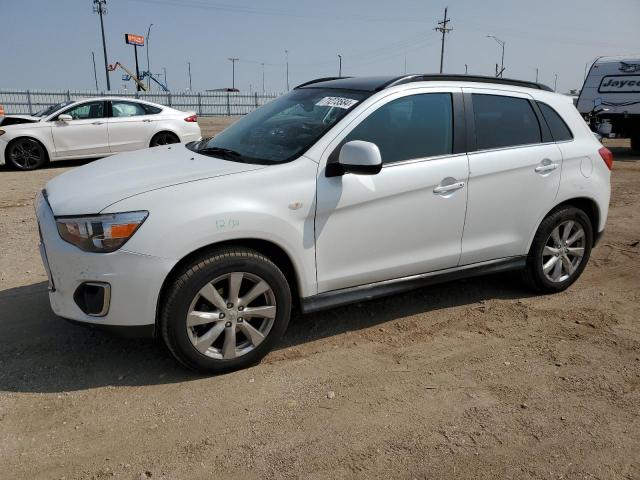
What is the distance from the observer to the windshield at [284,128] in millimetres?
3492

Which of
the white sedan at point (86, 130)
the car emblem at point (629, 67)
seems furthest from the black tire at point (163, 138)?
the car emblem at point (629, 67)

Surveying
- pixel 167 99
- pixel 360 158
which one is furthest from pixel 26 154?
pixel 167 99

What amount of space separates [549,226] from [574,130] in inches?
33.3

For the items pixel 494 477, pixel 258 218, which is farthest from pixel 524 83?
pixel 494 477

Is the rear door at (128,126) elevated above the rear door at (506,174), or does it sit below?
below

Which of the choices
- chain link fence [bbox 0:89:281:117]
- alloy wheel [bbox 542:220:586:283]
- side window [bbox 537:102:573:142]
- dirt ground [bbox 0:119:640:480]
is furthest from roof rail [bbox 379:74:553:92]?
chain link fence [bbox 0:89:281:117]

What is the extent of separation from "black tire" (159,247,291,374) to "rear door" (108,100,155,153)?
9.39 meters

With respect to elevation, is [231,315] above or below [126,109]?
below

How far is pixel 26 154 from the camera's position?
10961mm

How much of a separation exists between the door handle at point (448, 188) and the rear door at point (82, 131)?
9.71m

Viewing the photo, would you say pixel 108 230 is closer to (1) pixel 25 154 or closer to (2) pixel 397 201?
(2) pixel 397 201

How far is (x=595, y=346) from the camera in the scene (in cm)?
373

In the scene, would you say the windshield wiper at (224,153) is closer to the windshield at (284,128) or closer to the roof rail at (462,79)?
the windshield at (284,128)

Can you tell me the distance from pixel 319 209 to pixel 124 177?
1192 mm
